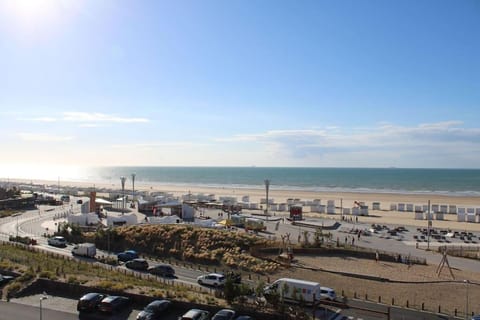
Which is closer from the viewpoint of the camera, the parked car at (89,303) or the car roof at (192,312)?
the car roof at (192,312)

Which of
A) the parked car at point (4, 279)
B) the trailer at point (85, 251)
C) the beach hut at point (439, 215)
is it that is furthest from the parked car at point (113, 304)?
the beach hut at point (439, 215)

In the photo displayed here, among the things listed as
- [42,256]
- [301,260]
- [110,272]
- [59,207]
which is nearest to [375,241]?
[301,260]

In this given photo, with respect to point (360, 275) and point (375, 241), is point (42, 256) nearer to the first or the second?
point (360, 275)

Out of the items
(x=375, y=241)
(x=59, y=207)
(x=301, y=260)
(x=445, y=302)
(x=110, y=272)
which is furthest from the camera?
(x=59, y=207)

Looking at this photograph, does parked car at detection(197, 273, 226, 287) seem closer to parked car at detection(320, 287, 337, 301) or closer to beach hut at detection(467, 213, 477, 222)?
parked car at detection(320, 287, 337, 301)

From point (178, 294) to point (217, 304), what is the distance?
202cm

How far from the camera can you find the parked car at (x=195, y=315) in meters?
17.1

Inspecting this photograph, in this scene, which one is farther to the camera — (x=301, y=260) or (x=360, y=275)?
(x=301, y=260)

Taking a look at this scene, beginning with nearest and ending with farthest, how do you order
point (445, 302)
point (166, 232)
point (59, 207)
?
point (445, 302) → point (166, 232) → point (59, 207)

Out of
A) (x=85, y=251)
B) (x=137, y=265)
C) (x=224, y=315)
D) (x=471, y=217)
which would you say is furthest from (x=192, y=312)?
(x=471, y=217)

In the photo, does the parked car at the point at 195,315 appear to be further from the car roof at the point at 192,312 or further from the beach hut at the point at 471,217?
the beach hut at the point at 471,217

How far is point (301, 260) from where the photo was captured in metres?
29.4

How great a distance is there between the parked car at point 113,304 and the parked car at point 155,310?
1.20m

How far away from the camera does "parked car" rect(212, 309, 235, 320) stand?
679 inches
